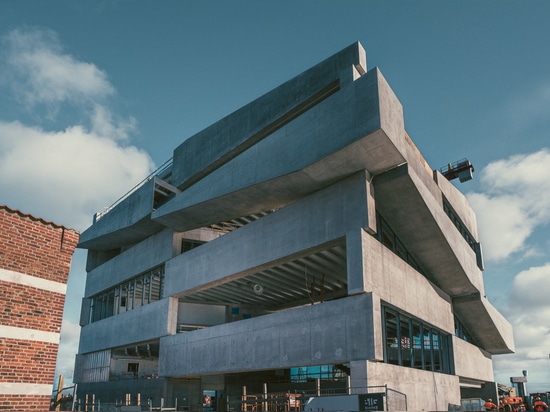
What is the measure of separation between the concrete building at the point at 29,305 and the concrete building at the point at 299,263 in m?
14.6

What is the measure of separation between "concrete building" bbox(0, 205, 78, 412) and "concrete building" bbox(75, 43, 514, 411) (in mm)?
14589

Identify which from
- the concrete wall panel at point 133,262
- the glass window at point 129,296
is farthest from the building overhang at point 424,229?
the glass window at point 129,296

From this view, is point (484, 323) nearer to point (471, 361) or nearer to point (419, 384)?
point (471, 361)

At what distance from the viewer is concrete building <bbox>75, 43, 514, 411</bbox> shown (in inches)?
1013

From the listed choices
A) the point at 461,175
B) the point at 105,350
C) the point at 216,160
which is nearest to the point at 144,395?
the point at 105,350

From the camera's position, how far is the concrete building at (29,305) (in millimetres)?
13539

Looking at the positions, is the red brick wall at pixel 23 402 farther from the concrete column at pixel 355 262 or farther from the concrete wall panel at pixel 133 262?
the concrete wall panel at pixel 133 262

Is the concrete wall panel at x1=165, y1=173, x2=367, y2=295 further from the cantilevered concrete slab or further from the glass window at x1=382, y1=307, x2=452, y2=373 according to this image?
the glass window at x1=382, y1=307, x2=452, y2=373

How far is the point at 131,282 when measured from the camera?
45.2m

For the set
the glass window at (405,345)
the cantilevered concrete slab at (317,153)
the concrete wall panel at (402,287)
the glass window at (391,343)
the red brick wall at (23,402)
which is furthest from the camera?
the glass window at (405,345)

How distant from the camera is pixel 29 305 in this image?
1418cm

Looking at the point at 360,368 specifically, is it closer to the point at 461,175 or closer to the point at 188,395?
the point at 188,395

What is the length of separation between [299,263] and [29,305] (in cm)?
1963

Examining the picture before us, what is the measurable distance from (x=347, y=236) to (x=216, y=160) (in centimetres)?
1269
